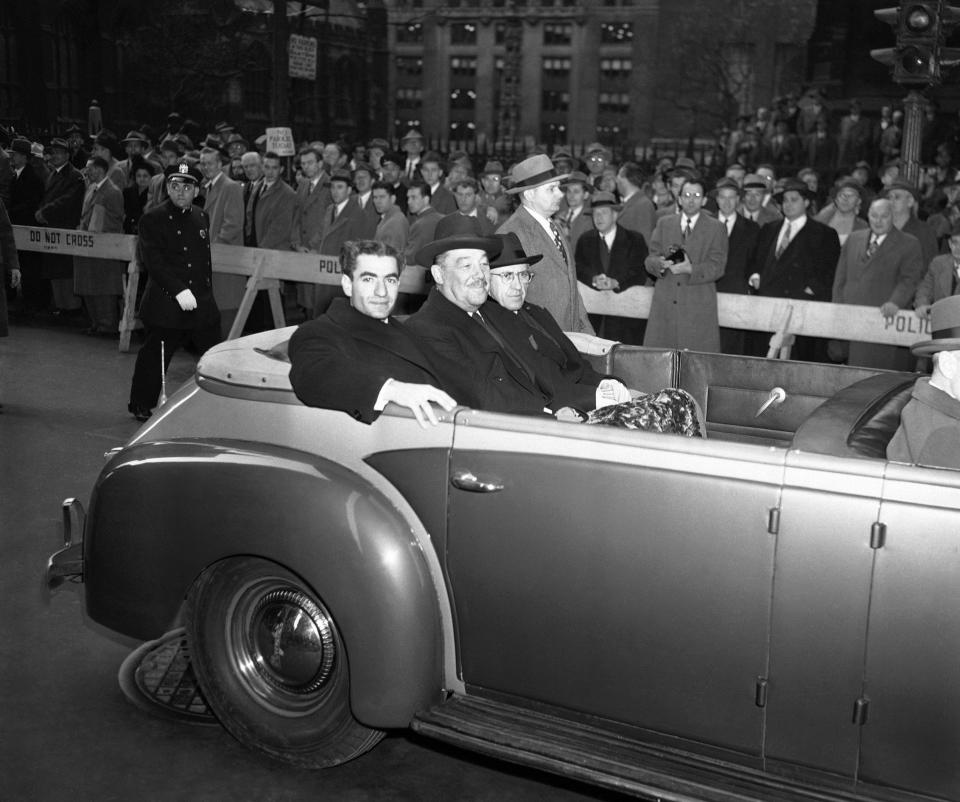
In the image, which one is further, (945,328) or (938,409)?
(945,328)

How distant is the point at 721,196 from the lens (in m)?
10.9

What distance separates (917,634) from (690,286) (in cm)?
659

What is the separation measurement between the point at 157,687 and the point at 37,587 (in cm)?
133

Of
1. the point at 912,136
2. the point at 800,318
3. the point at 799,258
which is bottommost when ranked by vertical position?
the point at 800,318

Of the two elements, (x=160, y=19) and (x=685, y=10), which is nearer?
(x=160, y=19)

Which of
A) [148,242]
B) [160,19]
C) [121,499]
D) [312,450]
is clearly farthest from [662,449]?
[160,19]

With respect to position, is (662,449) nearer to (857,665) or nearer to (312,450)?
(857,665)

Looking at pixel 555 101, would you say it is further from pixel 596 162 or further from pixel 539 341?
pixel 539 341

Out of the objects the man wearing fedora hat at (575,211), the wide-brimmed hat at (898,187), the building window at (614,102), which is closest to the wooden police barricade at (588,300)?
the wide-brimmed hat at (898,187)

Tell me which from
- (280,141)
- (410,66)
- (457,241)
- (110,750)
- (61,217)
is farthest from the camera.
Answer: (410,66)

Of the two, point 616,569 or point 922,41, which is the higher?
point 922,41

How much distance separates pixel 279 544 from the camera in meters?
3.85

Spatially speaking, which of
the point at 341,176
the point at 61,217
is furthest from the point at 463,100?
the point at 341,176

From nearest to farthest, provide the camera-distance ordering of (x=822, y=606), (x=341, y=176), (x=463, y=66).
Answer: (x=822, y=606), (x=341, y=176), (x=463, y=66)
